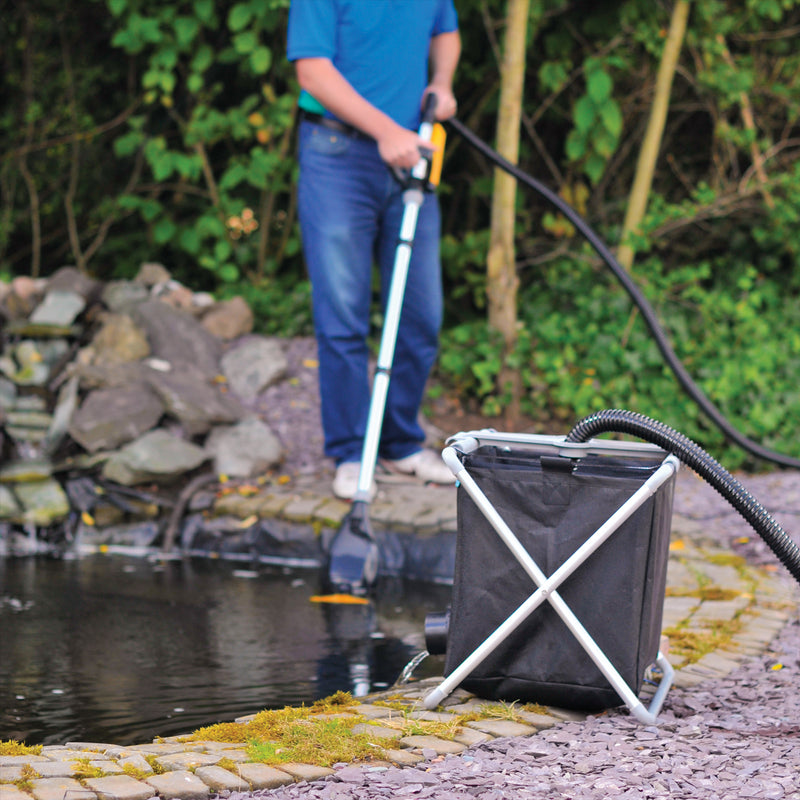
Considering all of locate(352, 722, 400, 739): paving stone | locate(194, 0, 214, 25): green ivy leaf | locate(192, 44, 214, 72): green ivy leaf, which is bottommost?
locate(352, 722, 400, 739): paving stone

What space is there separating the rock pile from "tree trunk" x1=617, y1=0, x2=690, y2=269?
71.1 inches

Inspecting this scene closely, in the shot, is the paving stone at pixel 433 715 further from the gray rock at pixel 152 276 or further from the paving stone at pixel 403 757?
the gray rock at pixel 152 276

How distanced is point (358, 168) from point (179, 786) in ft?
8.16

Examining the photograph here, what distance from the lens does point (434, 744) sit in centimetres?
186

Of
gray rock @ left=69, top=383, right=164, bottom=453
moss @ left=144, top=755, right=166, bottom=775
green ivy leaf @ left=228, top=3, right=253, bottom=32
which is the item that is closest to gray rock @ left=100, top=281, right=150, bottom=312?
gray rock @ left=69, top=383, right=164, bottom=453

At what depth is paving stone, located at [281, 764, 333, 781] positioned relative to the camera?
1.70 metres

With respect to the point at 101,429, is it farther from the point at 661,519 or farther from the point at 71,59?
the point at 71,59

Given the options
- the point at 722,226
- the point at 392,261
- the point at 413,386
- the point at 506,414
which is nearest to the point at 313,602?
the point at 413,386

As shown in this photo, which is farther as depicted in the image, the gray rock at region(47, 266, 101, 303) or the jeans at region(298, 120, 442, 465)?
the gray rock at region(47, 266, 101, 303)

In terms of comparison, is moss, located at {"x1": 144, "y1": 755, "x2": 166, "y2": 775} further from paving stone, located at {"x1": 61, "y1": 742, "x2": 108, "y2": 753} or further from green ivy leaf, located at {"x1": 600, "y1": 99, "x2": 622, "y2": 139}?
green ivy leaf, located at {"x1": 600, "y1": 99, "x2": 622, "y2": 139}

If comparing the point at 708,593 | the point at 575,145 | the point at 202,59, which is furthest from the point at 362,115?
the point at 202,59

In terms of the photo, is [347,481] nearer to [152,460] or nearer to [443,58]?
[152,460]

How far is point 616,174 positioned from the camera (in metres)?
6.42

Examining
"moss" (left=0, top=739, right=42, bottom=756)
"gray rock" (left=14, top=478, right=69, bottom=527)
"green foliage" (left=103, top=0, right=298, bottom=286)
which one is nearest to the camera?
"moss" (left=0, top=739, right=42, bottom=756)
